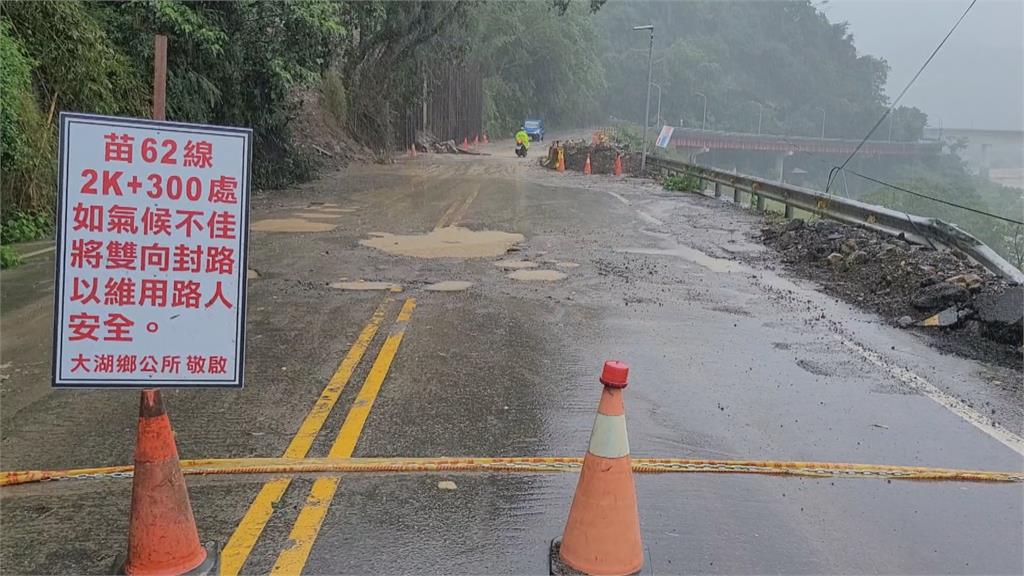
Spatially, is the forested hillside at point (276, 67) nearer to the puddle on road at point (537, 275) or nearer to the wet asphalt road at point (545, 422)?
the wet asphalt road at point (545, 422)

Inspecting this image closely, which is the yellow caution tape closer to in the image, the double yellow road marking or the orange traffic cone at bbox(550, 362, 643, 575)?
the double yellow road marking

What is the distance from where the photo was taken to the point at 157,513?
3143 millimetres

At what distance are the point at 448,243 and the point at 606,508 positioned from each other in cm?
903

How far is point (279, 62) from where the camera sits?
17125 mm

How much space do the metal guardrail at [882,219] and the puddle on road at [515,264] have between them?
16.5 feet

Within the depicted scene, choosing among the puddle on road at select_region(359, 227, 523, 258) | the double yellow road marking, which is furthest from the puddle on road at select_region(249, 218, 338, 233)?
the double yellow road marking

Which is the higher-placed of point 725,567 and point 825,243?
point 825,243

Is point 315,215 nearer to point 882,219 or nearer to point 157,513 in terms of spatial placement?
point 882,219

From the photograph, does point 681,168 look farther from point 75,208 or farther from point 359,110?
point 75,208

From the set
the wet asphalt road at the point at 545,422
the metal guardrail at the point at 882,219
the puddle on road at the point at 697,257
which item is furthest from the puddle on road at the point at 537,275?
the metal guardrail at the point at 882,219

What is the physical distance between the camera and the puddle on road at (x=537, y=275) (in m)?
9.54

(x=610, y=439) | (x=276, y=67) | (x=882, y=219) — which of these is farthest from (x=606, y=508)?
(x=276, y=67)

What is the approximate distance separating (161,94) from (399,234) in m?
9.65

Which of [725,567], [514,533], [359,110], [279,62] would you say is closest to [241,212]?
[514,533]
